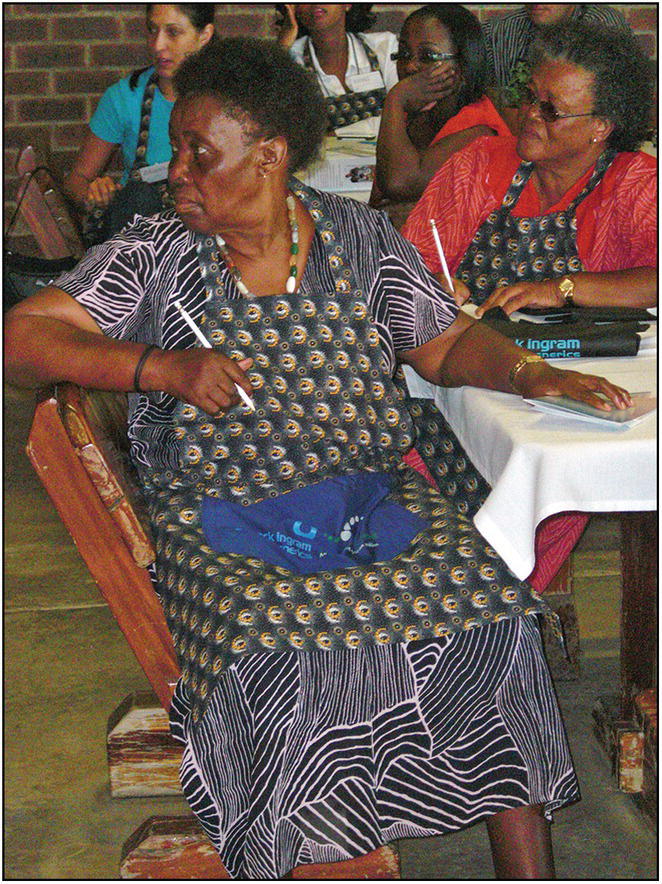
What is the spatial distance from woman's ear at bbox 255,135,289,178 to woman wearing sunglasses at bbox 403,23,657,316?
20.8 inches

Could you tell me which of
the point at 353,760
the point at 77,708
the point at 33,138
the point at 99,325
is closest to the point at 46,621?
the point at 77,708

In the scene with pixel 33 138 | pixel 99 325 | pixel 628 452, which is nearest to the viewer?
pixel 628 452

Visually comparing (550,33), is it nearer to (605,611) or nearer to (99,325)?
(99,325)

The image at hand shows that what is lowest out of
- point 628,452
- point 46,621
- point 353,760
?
point 46,621

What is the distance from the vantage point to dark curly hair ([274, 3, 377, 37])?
483 cm

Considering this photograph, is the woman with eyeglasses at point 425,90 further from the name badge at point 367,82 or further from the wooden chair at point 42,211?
the wooden chair at point 42,211

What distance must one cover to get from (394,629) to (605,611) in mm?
1561

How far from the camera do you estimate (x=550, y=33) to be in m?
2.48

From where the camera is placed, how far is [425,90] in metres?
3.66

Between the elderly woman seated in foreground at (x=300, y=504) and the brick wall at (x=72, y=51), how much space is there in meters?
4.14

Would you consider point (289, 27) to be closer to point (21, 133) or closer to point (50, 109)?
point (50, 109)

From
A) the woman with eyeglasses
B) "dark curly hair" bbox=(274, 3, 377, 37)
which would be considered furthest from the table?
"dark curly hair" bbox=(274, 3, 377, 37)

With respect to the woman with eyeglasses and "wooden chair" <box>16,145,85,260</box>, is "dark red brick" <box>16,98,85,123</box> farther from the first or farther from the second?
the woman with eyeglasses

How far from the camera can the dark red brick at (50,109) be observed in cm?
605
